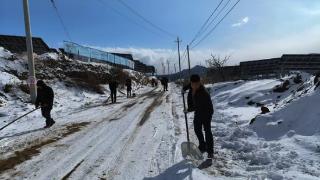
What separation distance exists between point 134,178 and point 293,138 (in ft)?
13.8

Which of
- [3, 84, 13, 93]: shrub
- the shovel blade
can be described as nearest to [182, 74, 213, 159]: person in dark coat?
the shovel blade

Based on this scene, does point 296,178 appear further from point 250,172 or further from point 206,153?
point 206,153

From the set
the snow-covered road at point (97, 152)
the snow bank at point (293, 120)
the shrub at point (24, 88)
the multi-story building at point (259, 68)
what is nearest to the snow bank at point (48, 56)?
the shrub at point (24, 88)

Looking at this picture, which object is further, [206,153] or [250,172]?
[206,153]

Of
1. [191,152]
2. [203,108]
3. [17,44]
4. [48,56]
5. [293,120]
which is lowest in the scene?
[191,152]

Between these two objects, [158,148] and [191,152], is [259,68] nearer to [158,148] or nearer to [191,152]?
[158,148]

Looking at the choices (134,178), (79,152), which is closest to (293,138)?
(134,178)

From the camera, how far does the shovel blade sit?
8.76 m

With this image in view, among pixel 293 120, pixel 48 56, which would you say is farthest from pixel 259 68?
pixel 293 120

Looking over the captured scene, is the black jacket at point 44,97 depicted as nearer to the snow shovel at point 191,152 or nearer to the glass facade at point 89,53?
the snow shovel at point 191,152

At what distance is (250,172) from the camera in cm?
759

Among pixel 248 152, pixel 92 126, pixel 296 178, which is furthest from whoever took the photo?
pixel 92 126

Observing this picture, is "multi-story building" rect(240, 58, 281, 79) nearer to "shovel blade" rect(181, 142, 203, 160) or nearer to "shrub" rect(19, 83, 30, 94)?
"shrub" rect(19, 83, 30, 94)

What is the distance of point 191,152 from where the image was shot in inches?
347
